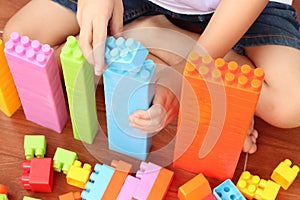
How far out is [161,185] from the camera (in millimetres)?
889

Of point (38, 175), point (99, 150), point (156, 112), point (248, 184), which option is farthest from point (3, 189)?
point (248, 184)

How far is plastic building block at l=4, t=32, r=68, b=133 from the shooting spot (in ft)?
2.82

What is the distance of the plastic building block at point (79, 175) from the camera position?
899mm

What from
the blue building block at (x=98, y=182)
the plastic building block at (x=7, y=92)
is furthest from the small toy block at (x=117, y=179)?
the plastic building block at (x=7, y=92)

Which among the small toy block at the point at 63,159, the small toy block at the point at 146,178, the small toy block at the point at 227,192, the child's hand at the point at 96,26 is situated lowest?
the small toy block at the point at 63,159

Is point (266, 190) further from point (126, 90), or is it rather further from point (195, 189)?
point (126, 90)

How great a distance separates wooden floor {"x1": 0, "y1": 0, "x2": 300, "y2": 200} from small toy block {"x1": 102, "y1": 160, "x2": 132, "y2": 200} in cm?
4

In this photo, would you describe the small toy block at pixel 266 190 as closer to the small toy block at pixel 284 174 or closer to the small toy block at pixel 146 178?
the small toy block at pixel 284 174

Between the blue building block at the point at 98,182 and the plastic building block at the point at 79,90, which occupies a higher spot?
the plastic building block at the point at 79,90

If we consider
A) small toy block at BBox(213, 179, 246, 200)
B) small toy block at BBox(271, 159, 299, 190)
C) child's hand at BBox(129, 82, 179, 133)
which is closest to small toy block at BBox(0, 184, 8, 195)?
child's hand at BBox(129, 82, 179, 133)

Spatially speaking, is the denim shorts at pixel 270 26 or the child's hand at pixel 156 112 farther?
the denim shorts at pixel 270 26

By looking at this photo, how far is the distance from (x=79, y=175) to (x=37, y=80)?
7.1 inches

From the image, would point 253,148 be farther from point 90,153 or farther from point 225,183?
point 90,153

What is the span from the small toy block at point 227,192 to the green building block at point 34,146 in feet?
1.05
